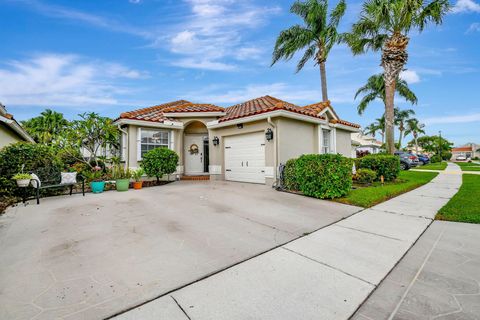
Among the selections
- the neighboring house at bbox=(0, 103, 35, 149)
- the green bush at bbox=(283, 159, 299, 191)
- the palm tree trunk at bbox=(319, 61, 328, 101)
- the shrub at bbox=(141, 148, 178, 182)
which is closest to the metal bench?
the neighboring house at bbox=(0, 103, 35, 149)

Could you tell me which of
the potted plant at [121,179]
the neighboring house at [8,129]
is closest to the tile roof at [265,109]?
the potted plant at [121,179]

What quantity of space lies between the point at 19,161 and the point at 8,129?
3317 mm

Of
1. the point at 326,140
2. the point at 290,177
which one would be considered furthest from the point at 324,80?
the point at 290,177

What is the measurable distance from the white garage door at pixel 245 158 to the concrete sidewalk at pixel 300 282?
19.2ft

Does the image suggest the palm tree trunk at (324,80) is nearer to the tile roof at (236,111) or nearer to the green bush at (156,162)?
the tile roof at (236,111)

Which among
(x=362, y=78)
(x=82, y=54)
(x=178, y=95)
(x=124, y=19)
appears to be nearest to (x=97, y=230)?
(x=124, y=19)

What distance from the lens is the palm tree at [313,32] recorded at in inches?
587

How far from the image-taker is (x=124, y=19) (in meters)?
10.1

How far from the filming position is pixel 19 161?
6.93 m

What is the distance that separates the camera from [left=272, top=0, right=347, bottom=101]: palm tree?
1490 cm

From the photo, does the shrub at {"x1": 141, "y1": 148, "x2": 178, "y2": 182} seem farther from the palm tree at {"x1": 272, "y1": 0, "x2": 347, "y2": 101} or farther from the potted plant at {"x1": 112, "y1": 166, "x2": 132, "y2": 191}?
the palm tree at {"x1": 272, "y1": 0, "x2": 347, "y2": 101}

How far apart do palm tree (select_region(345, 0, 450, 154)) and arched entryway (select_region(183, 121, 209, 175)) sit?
1113 centimetres

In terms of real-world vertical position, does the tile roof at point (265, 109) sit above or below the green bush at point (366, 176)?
above

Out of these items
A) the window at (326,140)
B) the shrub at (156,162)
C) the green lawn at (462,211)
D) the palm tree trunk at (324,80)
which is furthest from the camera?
the palm tree trunk at (324,80)
